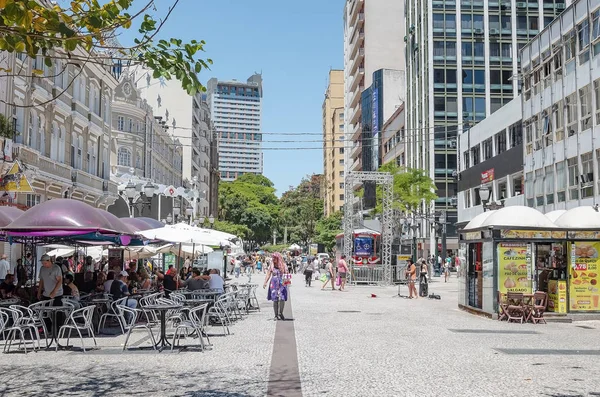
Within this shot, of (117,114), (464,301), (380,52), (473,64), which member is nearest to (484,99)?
(473,64)

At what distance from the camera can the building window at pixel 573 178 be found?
109 ft

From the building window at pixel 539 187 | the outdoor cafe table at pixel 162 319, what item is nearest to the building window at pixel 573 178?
the building window at pixel 539 187

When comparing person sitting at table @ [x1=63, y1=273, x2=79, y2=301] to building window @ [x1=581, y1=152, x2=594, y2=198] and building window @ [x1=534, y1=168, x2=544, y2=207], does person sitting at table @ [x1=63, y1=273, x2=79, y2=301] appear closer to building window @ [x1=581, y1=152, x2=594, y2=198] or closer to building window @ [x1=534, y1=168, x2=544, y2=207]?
building window @ [x1=581, y1=152, x2=594, y2=198]

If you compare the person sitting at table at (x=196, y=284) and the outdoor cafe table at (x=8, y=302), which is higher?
the person sitting at table at (x=196, y=284)

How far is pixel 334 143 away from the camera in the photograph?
12250cm

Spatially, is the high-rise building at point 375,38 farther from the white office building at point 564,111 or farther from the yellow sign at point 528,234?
the yellow sign at point 528,234

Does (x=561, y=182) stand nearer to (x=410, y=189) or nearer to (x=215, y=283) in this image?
(x=410, y=189)

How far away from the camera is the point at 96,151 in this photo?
1438 inches

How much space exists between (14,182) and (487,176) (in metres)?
34.5

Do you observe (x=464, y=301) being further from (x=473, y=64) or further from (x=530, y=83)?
(x=473, y=64)

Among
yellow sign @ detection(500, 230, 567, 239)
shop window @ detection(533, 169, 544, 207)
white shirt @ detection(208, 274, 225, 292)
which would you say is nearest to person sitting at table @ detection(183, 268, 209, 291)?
white shirt @ detection(208, 274, 225, 292)

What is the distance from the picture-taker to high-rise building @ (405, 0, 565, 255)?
65.5 m

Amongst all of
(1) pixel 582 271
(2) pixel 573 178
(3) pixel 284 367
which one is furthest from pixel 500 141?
(3) pixel 284 367

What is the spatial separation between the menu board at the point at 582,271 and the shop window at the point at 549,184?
18.7m
